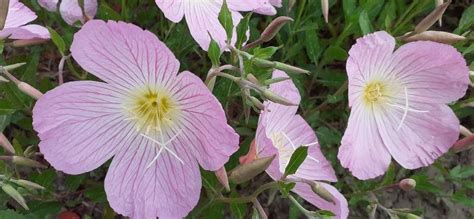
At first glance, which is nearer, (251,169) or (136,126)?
(251,169)

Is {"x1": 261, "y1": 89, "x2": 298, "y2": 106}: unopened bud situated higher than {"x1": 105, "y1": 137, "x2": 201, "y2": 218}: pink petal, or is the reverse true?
{"x1": 261, "y1": 89, "x2": 298, "y2": 106}: unopened bud

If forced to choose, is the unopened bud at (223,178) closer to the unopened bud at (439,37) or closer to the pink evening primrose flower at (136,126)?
the pink evening primrose flower at (136,126)

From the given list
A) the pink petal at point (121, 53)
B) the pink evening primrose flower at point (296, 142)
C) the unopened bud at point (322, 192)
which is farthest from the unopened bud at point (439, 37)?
the pink petal at point (121, 53)

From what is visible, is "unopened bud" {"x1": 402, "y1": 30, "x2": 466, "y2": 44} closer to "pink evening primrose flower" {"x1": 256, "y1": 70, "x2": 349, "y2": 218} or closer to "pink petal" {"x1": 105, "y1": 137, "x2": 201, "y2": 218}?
"pink evening primrose flower" {"x1": 256, "y1": 70, "x2": 349, "y2": 218}

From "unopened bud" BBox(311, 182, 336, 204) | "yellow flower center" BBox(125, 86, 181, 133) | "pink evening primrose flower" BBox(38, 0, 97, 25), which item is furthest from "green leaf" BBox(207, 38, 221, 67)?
"pink evening primrose flower" BBox(38, 0, 97, 25)

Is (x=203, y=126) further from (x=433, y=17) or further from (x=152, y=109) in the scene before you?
(x=433, y=17)

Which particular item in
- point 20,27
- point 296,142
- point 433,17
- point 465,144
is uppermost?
point 433,17

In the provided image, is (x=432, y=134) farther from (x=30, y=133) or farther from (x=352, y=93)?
(x=30, y=133)

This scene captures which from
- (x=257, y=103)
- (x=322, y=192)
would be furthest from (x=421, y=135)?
(x=257, y=103)
